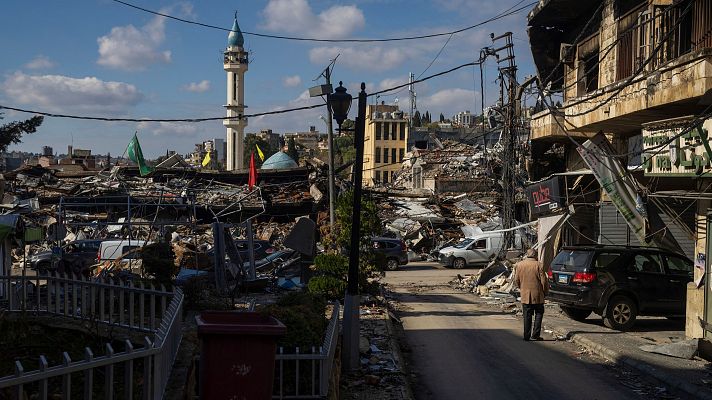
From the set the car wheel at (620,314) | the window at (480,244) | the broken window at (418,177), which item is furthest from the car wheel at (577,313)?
the broken window at (418,177)

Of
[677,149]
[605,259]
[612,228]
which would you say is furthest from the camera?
[612,228]

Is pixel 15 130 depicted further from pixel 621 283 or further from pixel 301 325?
pixel 621 283

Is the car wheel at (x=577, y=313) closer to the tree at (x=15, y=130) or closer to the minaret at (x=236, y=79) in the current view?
the tree at (x=15, y=130)

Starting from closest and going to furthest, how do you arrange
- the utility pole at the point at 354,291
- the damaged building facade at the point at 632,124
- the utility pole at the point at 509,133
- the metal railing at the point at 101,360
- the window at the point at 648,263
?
the metal railing at the point at 101,360
the utility pole at the point at 354,291
the damaged building facade at the point at 632,124
the window at the point at 648,263
the utility pole at the point at 509,133

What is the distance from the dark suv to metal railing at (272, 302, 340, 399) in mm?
8927

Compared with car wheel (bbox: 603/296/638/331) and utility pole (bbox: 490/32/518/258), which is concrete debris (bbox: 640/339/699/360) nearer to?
car wheel (bbox: 603/296/638/331)

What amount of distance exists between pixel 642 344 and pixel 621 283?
1994 millimetres

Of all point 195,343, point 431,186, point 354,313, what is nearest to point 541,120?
point 354,313

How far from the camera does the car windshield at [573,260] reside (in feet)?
51.5

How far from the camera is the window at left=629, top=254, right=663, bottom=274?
52.0 feet

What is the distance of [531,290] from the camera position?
13.9 meters

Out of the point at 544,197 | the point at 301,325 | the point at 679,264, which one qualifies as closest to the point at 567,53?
the point at 544,197

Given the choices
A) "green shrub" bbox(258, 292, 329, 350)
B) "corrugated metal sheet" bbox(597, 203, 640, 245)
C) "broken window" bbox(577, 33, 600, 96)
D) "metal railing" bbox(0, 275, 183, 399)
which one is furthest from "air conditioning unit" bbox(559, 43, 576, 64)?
"metal railing" bbox(0, 275, 183, 399)

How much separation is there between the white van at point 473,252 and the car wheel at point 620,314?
69.8 feet
